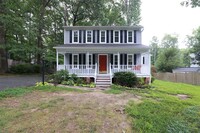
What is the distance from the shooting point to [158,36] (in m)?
76.4

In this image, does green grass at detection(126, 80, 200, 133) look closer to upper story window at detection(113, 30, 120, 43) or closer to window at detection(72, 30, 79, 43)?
upper story window at detection(113, 30, 120, 43)

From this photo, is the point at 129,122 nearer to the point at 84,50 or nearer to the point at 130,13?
the point at 84,50

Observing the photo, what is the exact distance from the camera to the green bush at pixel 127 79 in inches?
632

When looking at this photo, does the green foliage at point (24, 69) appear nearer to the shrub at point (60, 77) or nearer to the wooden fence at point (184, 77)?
the shrub at point (60, 77)

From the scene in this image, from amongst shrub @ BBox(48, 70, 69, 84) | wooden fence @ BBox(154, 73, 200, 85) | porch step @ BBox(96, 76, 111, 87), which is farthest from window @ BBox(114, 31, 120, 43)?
wooden fence @ BBox(154, 73, 200, 85)

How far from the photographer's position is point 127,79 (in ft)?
52.6

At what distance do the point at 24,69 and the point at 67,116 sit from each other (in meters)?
20.5

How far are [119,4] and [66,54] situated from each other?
17050 mm

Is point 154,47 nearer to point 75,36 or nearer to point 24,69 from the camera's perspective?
point 24,69

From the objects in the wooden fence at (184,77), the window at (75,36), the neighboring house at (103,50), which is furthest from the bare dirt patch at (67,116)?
the wooden fence at (184,77)

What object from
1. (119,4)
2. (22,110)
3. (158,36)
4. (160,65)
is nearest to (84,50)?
(22,110)

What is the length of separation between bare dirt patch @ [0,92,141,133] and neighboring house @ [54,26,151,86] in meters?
9.23

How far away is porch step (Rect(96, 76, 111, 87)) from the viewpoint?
53.1 feet

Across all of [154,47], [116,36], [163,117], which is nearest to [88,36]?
[116,36]
